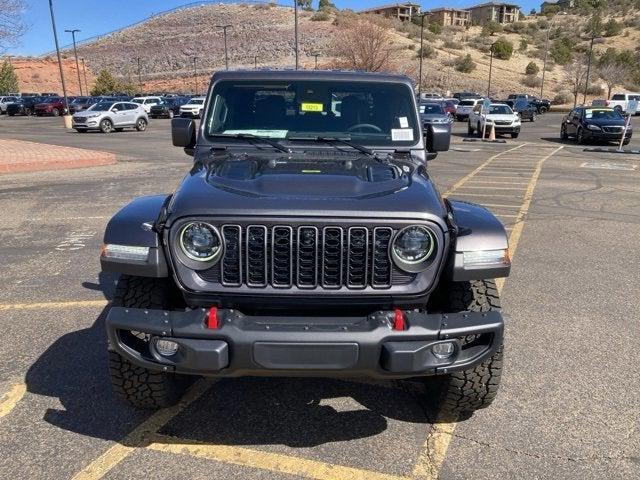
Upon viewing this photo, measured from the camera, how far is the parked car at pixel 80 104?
42250 millimetres

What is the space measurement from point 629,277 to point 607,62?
77.5 m

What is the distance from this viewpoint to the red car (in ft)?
146

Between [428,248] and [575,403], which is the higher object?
[428,248]

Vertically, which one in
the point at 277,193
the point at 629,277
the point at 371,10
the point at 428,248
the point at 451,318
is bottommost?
the point at 629,277

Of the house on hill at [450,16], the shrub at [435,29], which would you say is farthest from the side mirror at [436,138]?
the house on hill at [450,16]

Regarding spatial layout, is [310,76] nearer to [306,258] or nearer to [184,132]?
[184,132]

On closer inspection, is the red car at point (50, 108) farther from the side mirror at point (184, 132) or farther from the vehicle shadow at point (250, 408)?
the vehicle shadow at point (250, 408)

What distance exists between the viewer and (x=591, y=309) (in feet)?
16.0

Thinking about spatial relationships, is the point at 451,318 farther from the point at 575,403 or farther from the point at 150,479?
the point at 150,479

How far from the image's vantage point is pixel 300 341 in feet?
8.01

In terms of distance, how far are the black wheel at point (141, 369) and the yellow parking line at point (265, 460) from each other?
22cm

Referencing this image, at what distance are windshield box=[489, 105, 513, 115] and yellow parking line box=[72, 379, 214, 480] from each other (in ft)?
80.7

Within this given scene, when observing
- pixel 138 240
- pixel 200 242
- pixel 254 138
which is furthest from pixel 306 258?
pixel 254 138

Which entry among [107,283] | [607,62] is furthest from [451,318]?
[607,62]
